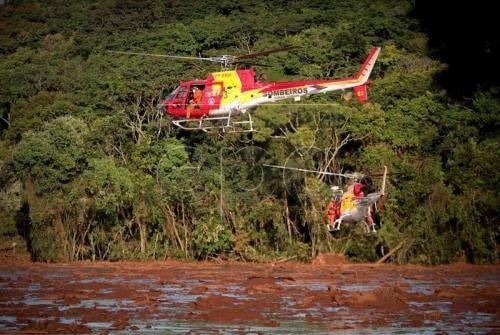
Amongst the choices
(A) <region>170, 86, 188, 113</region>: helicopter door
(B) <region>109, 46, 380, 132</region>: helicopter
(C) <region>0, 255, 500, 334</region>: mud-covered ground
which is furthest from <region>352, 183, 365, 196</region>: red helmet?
(A) <region>170, 86, 188, 113</region>: helicopter door

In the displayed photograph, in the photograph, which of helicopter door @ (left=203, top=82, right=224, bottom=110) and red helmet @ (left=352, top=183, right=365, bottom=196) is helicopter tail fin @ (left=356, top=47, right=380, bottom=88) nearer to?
helicopter door @ (left=203, top=82, right=224, bottom=110)

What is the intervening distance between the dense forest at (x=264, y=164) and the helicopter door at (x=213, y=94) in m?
9.24

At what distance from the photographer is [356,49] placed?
4988 centimetres

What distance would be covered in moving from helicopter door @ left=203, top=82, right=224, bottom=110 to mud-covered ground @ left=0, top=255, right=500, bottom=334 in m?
5.30

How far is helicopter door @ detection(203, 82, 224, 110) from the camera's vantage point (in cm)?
2574

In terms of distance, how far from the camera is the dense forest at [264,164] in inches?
1512

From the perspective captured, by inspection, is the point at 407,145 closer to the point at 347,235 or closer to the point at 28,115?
the point at 347,235

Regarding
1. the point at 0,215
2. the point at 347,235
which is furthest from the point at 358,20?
the point at 0,215

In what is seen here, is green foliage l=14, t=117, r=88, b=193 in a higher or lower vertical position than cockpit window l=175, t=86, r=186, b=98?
lower

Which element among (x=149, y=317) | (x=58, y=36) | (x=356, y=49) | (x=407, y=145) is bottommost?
(x=149, y=317)

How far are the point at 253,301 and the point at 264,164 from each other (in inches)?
759

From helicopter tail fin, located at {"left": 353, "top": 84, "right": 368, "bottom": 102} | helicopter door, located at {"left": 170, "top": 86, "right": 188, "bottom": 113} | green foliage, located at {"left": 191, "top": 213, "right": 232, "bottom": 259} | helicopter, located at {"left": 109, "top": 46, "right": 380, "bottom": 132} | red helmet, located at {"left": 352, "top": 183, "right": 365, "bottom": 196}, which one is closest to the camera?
helicopter, located at {"left": 109, "top": 46, "right": 380, "bottom": 132}

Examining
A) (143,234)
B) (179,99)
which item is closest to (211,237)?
(143,234)

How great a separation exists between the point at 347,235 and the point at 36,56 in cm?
3113
